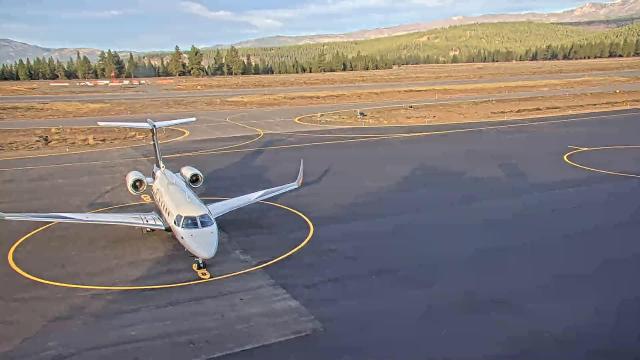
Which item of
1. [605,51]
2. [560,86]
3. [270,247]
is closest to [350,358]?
[270,247]

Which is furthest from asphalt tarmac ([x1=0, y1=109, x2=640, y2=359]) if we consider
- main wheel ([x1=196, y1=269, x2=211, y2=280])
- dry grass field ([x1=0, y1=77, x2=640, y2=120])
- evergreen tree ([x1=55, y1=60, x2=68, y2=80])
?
evergreen tree ([x1=55, y1=60, x2=68, y2=80])

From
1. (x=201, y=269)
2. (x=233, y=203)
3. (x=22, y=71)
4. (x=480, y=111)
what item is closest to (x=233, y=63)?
(x=22, y=71)

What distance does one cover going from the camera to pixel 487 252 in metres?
20.5

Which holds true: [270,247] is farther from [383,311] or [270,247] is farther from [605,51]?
[605,51]

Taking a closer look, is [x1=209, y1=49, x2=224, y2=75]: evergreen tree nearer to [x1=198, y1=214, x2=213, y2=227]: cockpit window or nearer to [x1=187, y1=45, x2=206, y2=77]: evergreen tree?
[x1=187, y1=45, x2=206, y2=77]: evergreen tree

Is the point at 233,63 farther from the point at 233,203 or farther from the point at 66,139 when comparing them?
the point at 233,203

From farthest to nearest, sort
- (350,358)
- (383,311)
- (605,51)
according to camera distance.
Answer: (605,51) < (383,311) < (350,358)

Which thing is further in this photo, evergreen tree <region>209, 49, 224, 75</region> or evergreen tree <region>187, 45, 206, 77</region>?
evergreen tree <region>209, 49, 224, 75</region>

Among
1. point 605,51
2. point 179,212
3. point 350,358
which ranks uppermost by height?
point 605,51

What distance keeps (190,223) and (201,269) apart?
75.0 inches

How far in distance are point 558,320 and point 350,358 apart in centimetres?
696

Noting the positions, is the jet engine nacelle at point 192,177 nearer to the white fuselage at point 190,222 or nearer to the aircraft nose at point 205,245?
the white fuselage at point 190,222

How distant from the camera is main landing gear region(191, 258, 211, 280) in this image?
1841 centimetres

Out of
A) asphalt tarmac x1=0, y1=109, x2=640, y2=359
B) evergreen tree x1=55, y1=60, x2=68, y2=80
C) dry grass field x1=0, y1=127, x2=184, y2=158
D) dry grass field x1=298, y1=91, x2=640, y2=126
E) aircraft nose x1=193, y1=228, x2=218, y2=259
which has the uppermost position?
evergreen tree x1=55, y1=60, x2=68, y2=80
